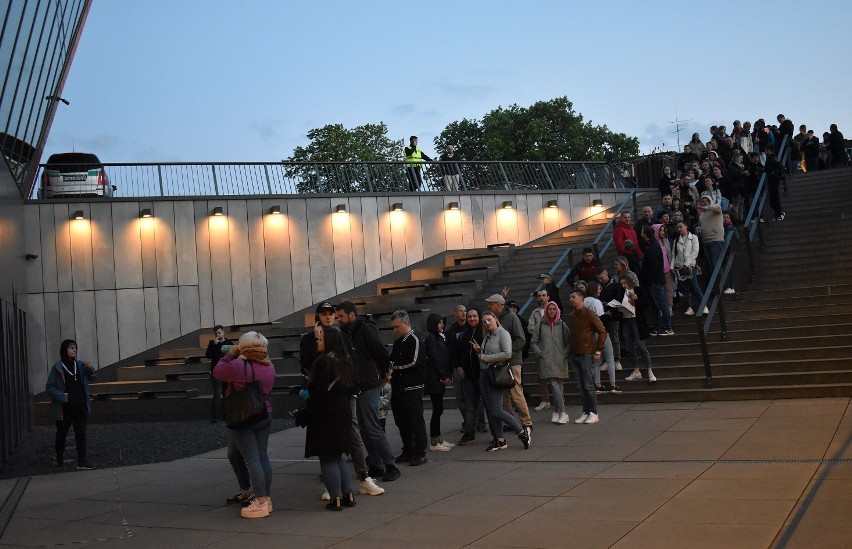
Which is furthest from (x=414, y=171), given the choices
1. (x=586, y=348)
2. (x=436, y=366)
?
(x=436, y=366)

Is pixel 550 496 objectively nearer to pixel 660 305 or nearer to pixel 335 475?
pixel 335 475

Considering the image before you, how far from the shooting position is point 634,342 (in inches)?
575

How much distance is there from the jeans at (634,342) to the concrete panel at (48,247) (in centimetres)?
1573

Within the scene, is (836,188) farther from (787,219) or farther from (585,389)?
(585,389)

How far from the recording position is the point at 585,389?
1265 centimetres

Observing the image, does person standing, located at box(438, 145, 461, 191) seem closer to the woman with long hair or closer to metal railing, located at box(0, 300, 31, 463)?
metal railing, located at box(0, 300, 31, 463)

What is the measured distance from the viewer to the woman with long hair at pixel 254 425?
8578 mm

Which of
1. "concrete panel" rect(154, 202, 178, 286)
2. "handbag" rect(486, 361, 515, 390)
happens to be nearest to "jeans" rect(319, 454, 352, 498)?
"handbag" rect(486, 361, 515, 390)

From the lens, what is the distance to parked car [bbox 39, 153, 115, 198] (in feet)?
82.6

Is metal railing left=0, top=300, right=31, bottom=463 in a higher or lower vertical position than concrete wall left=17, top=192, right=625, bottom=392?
lower

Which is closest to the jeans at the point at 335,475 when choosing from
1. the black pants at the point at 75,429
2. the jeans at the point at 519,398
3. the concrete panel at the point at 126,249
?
the jeans at the point at 519,398

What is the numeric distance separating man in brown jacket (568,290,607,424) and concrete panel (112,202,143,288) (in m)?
15.4

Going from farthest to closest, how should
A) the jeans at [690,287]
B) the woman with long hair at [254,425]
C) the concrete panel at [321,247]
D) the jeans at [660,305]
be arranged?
the concrete panel at [321,247]
the jeans at [690,287]
the jeans at [660,305]
the woman with long hair at [254,425]

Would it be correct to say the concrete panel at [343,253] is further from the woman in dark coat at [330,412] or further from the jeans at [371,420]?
the woman in dark coat at [330,412]
